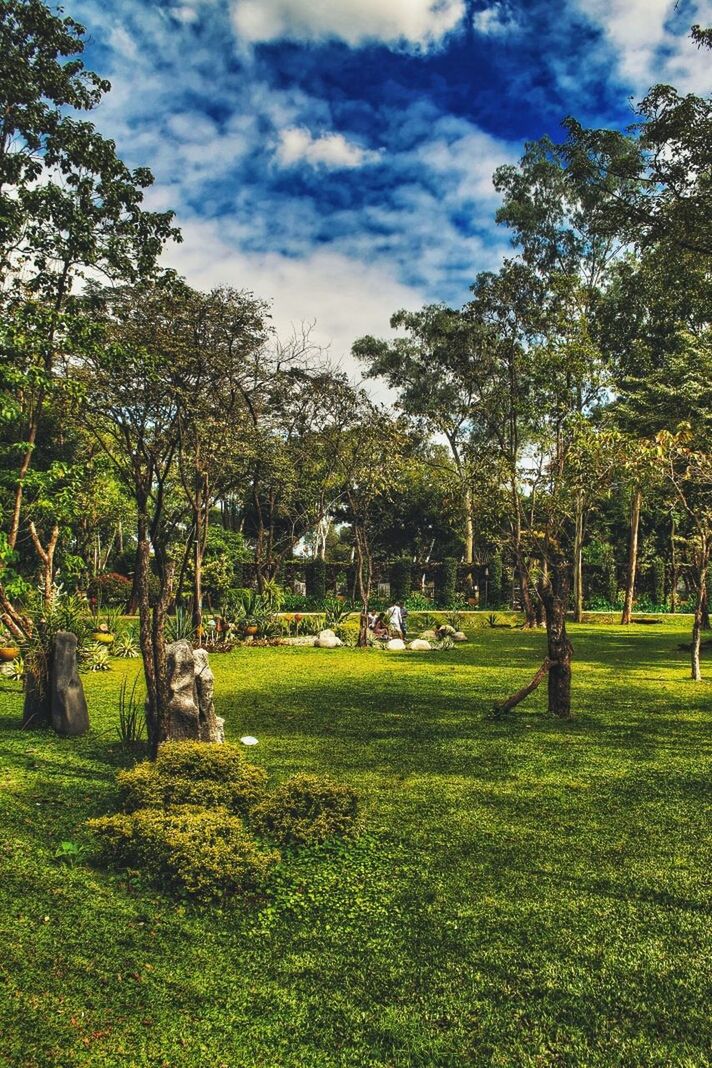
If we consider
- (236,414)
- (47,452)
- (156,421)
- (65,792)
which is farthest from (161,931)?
(47,452)

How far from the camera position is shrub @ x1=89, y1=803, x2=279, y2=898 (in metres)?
3.68

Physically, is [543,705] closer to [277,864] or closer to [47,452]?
[277,864]

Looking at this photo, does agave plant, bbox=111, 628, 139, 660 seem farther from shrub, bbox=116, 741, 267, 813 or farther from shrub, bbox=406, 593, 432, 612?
shrub, bbox=406, 593, 432, 612

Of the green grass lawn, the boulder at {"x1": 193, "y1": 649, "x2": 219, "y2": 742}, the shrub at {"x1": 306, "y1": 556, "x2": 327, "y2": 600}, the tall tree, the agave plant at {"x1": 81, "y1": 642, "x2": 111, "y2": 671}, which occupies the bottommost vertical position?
the green grass lawn

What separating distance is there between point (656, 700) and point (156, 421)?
421 inches

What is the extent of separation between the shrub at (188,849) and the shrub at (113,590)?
22.8m

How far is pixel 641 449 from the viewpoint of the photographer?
934 cm

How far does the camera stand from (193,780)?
4812 millimetres

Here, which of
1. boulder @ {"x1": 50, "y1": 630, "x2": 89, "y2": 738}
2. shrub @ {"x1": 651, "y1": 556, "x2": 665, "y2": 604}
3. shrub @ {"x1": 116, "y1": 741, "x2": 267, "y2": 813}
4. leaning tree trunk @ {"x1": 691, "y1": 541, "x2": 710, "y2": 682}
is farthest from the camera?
shrub @ {"x1": 651, "y1": 556, "x2": 665, "y2": 604}

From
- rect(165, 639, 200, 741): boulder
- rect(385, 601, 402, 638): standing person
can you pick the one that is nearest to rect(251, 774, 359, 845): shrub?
rect(165, 639, 200, 741): boulder

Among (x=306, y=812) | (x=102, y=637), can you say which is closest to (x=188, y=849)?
(x=306, y=812)

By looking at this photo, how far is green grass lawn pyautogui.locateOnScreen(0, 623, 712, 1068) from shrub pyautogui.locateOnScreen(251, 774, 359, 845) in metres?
0.18

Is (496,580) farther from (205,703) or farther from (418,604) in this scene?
(205,703)

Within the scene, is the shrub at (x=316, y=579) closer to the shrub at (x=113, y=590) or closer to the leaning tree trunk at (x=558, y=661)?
the shrub at (x=113, y=590)
